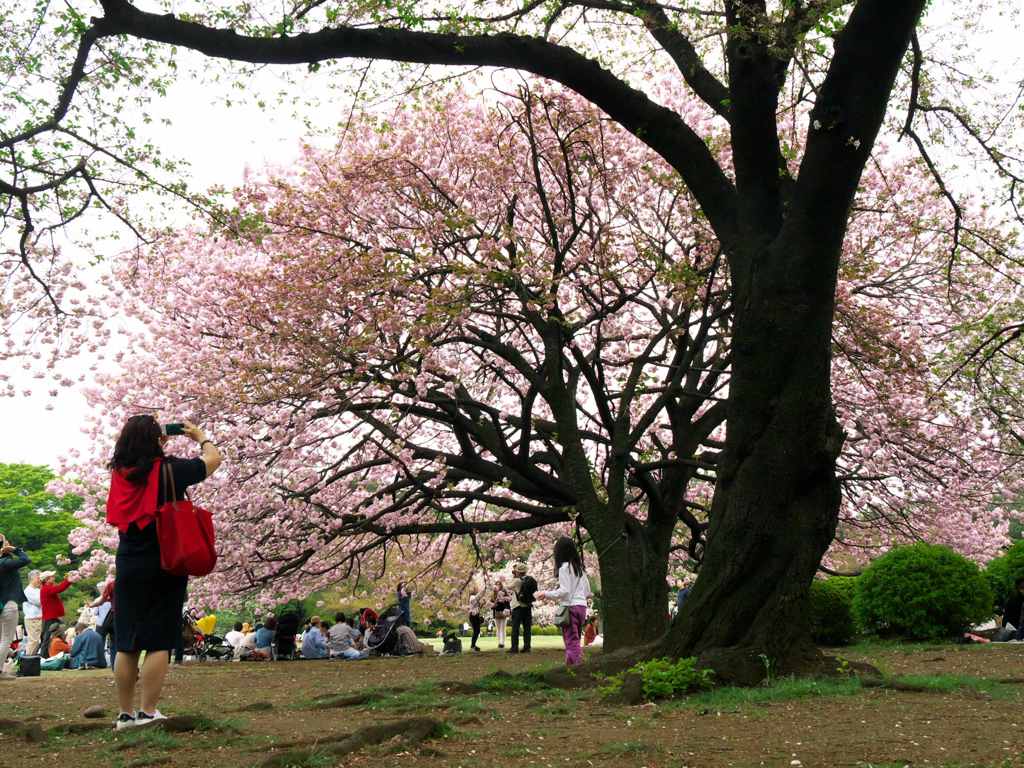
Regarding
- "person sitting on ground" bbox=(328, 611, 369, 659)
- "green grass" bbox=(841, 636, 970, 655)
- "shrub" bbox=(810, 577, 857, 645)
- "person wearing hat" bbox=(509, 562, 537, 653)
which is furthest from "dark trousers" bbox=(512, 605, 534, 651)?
"green grass" bbox=(841, 636, 970, 655)

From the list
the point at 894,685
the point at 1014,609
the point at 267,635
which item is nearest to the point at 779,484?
the point at 894,685

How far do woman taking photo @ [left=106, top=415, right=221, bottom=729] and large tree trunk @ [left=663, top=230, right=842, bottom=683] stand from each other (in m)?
3.74

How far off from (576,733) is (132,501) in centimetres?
302

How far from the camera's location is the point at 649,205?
1541 centimetres

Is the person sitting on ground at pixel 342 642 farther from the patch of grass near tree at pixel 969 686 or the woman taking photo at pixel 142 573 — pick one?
the patch of grass near tree at pixel 969 686

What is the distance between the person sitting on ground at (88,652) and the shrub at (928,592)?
1331 cm

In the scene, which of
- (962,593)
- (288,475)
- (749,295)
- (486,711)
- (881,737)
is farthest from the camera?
(288,475)

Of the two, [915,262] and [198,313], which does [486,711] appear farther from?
[915,262]

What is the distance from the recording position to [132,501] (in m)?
5.97

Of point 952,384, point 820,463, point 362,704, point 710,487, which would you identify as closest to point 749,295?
point 820,463

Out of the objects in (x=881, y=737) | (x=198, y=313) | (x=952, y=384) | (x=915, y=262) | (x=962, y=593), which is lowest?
(x=881, y=737)

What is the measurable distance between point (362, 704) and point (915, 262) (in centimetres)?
1202

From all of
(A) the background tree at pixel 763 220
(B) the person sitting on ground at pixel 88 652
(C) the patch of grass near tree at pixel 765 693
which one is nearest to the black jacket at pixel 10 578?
(B) the person sitting on ground at pixel 88 652

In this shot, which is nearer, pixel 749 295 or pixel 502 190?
pixel 749 295
